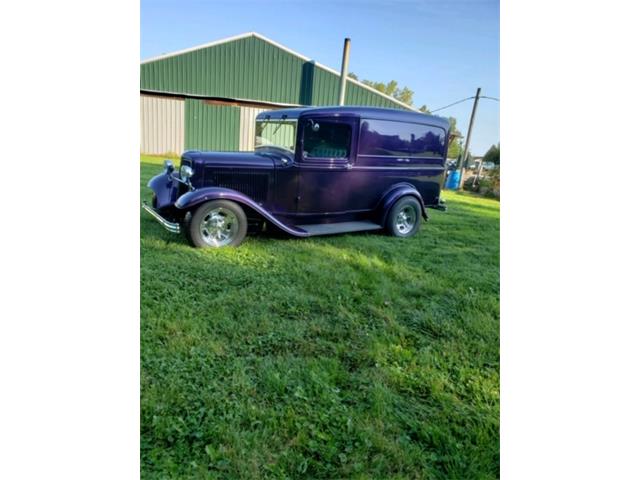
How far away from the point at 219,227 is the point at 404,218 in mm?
1888

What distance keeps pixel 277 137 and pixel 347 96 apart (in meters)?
0.94

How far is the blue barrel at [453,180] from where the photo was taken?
3730mm

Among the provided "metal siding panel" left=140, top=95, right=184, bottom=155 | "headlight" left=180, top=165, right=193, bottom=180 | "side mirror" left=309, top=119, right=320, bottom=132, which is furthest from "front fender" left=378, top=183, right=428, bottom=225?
"metal siding panel" left=140, top=95, right=184, bottom=155

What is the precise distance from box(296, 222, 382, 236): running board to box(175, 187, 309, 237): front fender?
0.10 metres

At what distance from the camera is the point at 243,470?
4.58ft

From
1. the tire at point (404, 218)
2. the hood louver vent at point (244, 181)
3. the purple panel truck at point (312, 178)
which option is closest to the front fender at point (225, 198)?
the purple panel truck at point (312, 178)

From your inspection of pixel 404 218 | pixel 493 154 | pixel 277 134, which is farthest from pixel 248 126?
pixel 404 218

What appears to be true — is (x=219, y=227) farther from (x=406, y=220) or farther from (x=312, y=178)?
(x=406, y=220)

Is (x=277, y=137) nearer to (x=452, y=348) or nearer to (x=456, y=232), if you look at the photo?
(x=456, y=232)

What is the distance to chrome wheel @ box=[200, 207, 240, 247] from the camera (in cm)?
317

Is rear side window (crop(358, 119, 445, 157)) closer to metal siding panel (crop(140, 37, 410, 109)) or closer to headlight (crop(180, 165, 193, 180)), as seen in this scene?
metal siding panel (crop(140, 37, 410, 109))

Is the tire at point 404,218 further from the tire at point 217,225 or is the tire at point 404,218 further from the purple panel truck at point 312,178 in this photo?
the tire at point 217,225

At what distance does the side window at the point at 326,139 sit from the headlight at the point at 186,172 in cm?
95
